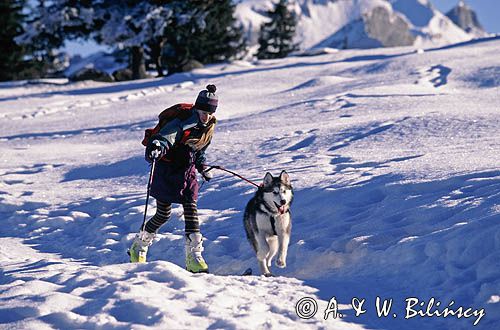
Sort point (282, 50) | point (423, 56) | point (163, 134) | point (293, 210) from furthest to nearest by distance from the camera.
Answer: point (282, 50) < point (423, 56) < point (293, 210) < point (163, 134)

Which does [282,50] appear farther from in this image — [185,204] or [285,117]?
[185,204]

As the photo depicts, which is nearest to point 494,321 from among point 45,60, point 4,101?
point 4,101

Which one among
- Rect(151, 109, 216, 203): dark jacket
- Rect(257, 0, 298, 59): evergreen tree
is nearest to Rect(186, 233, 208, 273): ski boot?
Rect(151, 109, 216, 203): dark jacket

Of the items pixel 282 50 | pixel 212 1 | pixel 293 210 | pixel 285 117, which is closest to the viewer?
pixel 293 210

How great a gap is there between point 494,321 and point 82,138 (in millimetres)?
12921

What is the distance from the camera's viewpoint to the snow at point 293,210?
200 inches

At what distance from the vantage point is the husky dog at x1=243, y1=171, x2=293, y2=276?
661 centimetres

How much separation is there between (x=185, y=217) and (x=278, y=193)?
1005 millimetres

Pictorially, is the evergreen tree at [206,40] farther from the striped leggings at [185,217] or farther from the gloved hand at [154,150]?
the gloved hand at [154,150]

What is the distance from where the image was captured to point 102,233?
902 centimetres

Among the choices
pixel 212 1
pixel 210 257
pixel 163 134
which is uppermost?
pixel 212 1

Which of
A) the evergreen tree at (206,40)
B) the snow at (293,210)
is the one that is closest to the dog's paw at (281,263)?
the snow at (293,210)

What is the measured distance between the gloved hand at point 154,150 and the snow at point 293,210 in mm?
1039

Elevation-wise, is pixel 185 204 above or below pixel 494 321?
above
